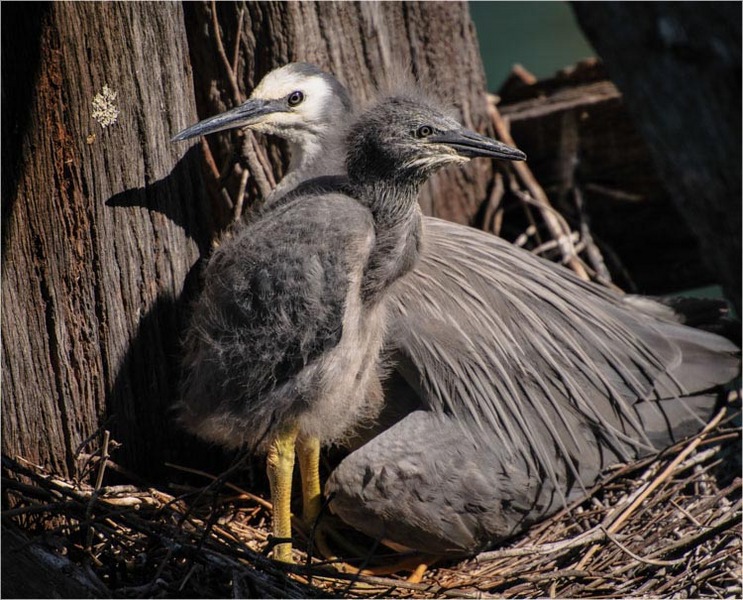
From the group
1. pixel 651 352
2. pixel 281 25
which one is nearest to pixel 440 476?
pixel 651 352

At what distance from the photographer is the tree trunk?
74.3 inches

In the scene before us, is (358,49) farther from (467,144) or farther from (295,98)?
(467,144)

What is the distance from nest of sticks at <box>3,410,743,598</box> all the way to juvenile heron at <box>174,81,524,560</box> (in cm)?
22

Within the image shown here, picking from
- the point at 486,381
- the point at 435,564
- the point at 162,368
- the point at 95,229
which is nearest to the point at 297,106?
the point at 95,229

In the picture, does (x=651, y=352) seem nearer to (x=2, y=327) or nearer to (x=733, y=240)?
(x=733, y=240)

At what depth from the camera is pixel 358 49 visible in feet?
8.18

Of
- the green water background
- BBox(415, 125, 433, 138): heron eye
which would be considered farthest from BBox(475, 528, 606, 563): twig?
the green water background

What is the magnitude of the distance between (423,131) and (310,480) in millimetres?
922

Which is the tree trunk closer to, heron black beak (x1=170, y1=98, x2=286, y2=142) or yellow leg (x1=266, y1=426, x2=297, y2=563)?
heron black beak (x1=170, y1=98, x2=286, y2=142)

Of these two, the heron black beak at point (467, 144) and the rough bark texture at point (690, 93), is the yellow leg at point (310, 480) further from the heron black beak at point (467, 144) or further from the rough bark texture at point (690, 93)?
the rough bark texture at point (690, 93)

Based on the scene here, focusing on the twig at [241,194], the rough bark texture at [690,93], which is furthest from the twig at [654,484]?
the twig at [241,194]

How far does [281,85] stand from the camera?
2229 mm

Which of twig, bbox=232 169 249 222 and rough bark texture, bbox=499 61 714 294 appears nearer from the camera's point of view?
twig, bbox=232 169 249 222

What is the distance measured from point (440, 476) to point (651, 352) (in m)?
0.69
